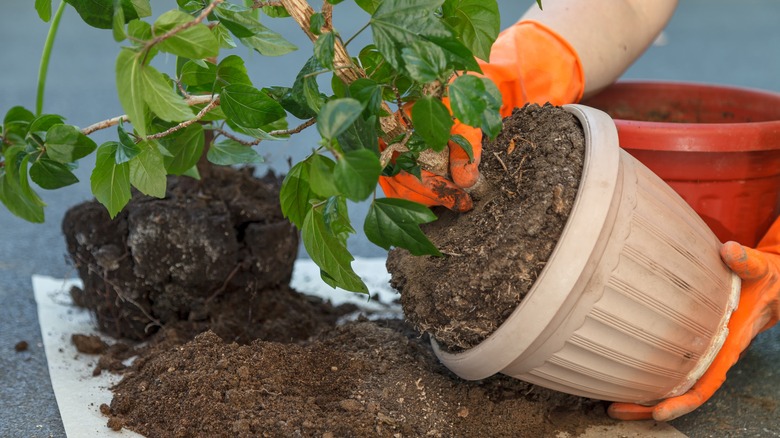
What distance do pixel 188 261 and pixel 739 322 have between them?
74 centimetres

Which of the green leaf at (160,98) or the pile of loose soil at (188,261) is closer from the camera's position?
the green leaf at (160,98)

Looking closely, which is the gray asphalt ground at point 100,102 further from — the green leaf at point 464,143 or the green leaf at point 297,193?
the green leaf at point 464,143

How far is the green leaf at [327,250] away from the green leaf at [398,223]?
65mm

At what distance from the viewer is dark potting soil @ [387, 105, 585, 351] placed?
838 millimetres

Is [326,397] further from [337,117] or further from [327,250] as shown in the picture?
[337,117]

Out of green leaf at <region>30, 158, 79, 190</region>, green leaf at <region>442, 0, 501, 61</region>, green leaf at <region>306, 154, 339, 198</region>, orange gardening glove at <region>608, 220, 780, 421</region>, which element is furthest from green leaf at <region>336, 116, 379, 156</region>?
orange gardening glove at <region>608, 220, 780, 421</region>

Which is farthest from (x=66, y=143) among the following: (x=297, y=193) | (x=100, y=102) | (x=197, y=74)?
(x=100, y=102)

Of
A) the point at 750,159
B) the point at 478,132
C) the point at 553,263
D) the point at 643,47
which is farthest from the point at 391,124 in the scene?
the point at 643,47

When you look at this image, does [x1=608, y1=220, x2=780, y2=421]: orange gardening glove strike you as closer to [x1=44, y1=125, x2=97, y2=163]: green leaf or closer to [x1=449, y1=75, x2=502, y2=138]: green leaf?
[x1=449, y1=75, x2=502, y2=138]: green leaf

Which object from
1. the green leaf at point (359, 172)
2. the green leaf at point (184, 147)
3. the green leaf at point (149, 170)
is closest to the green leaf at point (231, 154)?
the green leaf at point (184, 147)

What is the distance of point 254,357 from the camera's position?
1.00 meters

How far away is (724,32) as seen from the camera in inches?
133

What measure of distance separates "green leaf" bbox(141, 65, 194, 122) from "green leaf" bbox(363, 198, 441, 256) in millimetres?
185

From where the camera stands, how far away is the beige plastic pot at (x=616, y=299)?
828 mm
